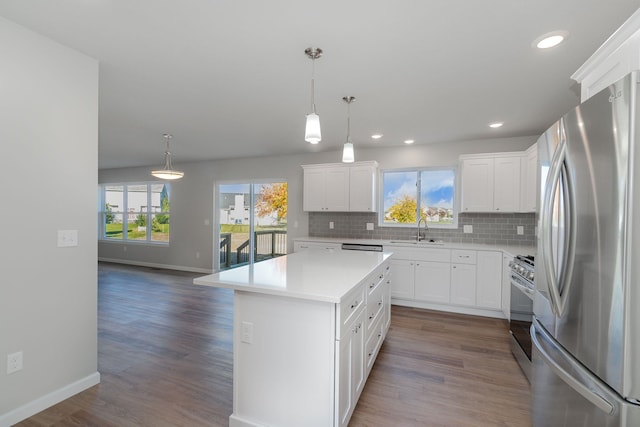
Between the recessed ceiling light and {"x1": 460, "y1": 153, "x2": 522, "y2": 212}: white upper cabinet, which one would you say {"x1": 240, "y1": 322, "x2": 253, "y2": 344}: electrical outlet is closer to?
the recessed ceiling light

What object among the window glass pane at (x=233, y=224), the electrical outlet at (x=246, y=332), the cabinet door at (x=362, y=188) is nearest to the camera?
the electrical outlet at (x=246, y=332)

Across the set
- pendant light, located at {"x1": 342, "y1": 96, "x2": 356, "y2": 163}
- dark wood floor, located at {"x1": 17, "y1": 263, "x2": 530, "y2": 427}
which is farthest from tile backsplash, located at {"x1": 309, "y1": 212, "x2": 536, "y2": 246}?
pendant light, located at {"x1": 342, "y1": 96, "x2": 356, "y2": 163}

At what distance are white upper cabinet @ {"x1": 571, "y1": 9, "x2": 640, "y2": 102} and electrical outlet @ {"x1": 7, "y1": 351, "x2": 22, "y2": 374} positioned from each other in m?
3.56

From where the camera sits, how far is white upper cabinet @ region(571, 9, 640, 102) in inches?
48.6

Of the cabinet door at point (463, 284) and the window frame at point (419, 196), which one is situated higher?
the window frame at point (419, 196)

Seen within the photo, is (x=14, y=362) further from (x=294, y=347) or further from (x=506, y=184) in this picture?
(x=506, y=184)

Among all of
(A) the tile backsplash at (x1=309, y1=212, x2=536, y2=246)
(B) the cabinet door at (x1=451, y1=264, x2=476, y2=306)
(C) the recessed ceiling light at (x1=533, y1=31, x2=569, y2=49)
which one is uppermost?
(C) the recessed ceiling light at (x1=533, y1=31, x2=569, y2=49)

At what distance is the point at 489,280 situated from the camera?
3887 millimetres

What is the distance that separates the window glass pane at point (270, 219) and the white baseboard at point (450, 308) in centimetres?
270

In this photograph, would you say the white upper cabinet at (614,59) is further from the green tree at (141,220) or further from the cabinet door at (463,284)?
the green tree at (141,220)

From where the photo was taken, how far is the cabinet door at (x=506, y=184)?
398 cm

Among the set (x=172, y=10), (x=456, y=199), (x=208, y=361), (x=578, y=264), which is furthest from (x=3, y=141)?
(x=456, y=199)

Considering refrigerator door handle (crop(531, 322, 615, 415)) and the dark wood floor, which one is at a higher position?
refrigerator door handle (crop(531, 322, 615, 415))

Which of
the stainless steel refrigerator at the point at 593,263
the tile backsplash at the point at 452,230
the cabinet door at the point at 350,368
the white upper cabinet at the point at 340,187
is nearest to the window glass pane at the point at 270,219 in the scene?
the tile backsplash at the point at 452,230
